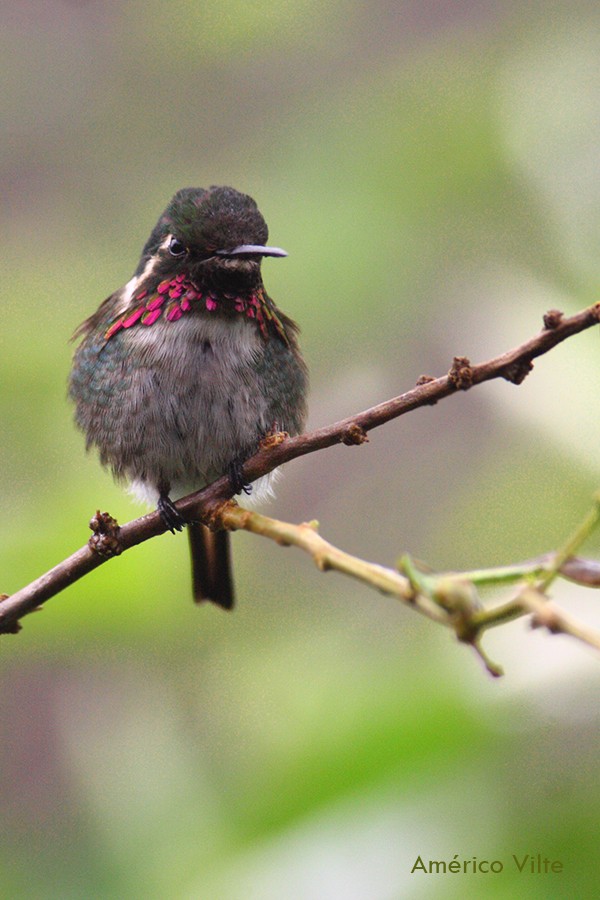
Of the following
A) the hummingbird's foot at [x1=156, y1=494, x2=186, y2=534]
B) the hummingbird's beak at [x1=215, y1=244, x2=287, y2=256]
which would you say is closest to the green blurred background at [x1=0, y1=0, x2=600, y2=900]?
the hummingbird's foot at [x1=156, y1=494, x2=186, y2=534]

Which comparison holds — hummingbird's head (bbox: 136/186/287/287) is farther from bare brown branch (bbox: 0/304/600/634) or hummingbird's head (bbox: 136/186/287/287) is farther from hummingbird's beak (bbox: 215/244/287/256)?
bare brown branch (bbox: 0/304/600/634)

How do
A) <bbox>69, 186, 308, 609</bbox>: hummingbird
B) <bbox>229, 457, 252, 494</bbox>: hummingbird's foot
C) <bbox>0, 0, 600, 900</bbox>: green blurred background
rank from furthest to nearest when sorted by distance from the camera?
<bbox>69, 186, 308, 609</bbox>: hummingbird < <bbox>229, 457, 252, 494</bbox>: hummingbird's foot < <bbox>0, 0, 600, 900</bbox>: green blurred background

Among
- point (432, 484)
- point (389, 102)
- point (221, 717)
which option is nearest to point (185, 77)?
point (389, 102)

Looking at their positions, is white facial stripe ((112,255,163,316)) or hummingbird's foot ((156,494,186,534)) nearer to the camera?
hummingbird's foot ((156,494,186,534))

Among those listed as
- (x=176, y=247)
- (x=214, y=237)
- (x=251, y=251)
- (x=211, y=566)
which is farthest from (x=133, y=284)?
(x=211, y=566)

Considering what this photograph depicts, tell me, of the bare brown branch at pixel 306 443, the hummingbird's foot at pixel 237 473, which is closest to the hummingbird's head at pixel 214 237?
the hummingbird's foot at pixel 237 473

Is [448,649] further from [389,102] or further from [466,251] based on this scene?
[389,102]

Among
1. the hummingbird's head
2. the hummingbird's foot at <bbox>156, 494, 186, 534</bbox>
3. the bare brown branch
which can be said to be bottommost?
the bare brown branch
